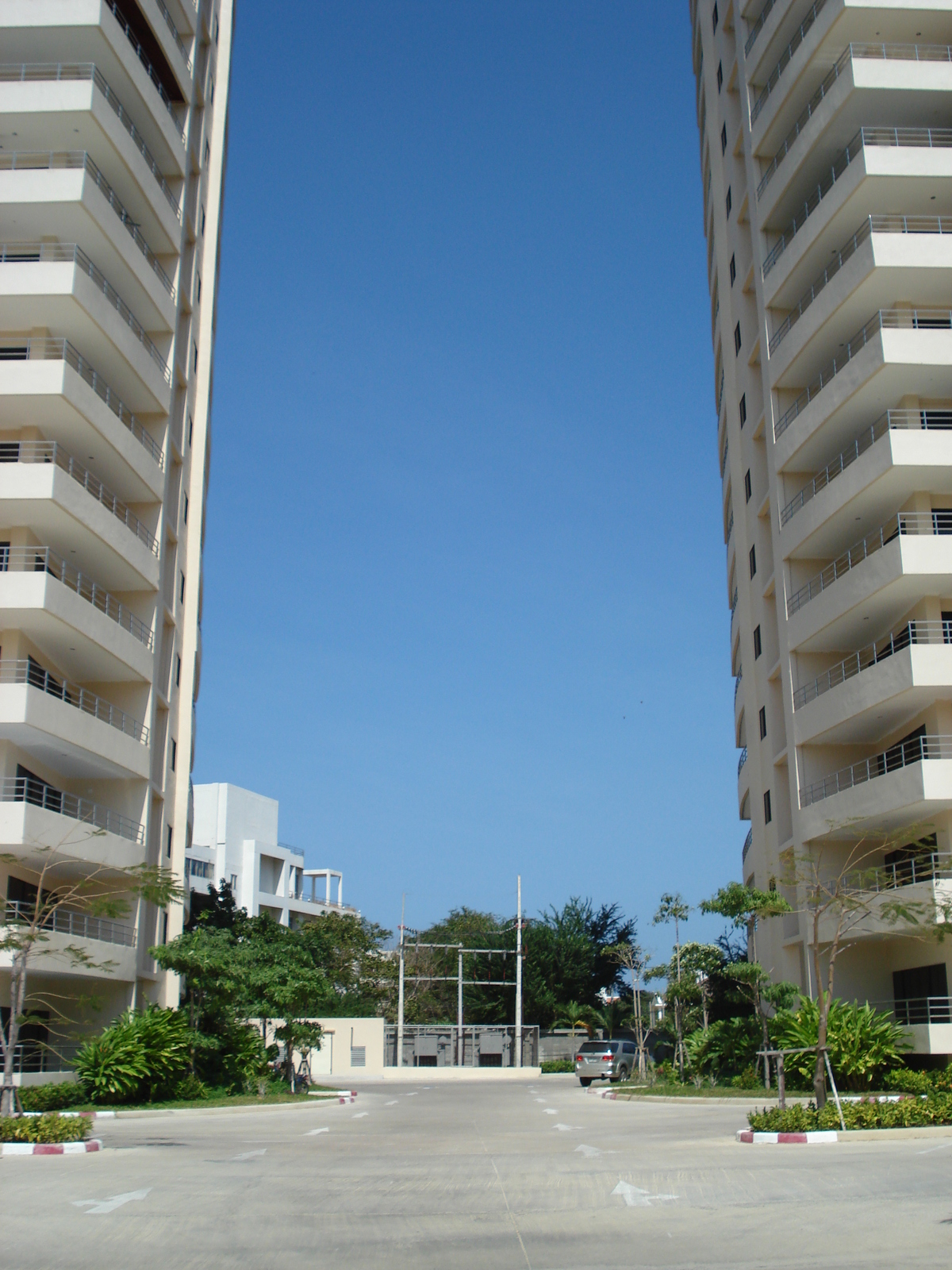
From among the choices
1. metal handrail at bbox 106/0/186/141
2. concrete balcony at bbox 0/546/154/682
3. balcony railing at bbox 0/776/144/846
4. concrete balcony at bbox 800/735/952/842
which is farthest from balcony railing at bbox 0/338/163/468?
concrete balcony at bbox 800/735/952/842

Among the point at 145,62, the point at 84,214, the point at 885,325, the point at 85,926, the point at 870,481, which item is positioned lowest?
the point at 85,926

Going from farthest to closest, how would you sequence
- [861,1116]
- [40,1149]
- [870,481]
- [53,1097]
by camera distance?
[870,481], [53,1097], [861,1116], [40,1149]

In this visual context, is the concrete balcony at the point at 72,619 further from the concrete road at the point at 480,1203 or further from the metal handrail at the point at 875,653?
the metal handrail at the point at 875,653

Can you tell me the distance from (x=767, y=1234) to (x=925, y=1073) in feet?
62.6

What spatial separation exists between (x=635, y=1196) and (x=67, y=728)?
21692mm

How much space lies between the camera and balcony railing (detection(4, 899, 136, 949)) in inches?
1187

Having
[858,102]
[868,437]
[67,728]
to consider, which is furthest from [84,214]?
[868,437]

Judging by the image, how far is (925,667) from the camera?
28.9 meters

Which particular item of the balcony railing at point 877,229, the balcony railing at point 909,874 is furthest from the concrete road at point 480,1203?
the balcony railing at point 877,229

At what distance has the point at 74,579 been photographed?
35.8m

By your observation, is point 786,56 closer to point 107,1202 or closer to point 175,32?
point 175,32

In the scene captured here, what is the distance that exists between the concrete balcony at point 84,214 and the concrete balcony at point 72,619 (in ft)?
28.1

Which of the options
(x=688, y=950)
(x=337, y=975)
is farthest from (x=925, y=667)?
(x=337, y=975)

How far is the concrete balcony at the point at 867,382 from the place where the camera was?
→ 30.8 meters
